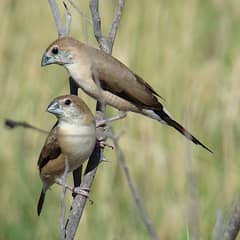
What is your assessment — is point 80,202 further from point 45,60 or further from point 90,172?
point 45,60

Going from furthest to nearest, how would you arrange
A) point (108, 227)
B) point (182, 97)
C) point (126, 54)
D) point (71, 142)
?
point (126, 54)
point (182, 97)
point (108, 227)
point (71, 142)

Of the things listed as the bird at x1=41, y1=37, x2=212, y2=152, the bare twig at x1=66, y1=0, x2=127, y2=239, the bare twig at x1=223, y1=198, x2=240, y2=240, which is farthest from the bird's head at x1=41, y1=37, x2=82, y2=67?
the bare twig at x1=223, y1=198, x2=240, y2=240

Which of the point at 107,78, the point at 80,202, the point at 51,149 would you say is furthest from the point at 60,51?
the point at 80,202

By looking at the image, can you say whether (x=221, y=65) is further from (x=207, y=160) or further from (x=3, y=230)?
(x=3, y=230)

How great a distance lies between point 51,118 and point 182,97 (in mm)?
835

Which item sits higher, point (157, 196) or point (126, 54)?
point (126, 54)

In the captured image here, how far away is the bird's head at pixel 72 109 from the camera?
386 centimetres

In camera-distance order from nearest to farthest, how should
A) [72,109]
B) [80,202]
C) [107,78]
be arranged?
[80,202], [72,109], [107,78]

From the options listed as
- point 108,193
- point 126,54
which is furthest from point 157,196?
point 126,54

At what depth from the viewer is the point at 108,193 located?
5785mm

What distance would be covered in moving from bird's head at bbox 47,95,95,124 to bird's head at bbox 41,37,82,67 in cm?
36

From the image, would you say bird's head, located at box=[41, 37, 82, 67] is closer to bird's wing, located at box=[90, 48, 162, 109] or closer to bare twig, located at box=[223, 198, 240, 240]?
bird's wing, located at box=[90, 48, 162, 109]

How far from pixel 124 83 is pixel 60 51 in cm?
38

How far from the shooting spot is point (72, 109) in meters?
3.93
